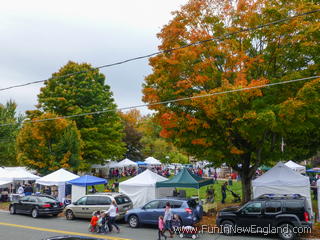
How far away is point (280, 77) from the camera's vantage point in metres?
17.0

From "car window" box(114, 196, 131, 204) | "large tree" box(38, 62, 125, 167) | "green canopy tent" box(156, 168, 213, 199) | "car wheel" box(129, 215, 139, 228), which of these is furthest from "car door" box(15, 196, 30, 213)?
"large tree" box(38, 62, 125, 167)

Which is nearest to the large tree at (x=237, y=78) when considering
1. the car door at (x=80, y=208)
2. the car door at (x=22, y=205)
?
the car door at (x=80, y=208)

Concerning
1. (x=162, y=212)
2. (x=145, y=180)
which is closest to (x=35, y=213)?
(x=145, y=180)

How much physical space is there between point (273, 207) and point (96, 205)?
981 centimetres

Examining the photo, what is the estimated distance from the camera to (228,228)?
14609 mm

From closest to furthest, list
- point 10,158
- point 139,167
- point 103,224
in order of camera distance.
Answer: point 103,224
point 10,158
point 139,167

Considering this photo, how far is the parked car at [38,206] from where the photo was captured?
2016 centimetres

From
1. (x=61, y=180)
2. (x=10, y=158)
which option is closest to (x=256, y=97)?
(x=61, y=180)

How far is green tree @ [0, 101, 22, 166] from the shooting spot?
42656 mm

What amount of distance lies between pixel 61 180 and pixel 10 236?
35.1 feet

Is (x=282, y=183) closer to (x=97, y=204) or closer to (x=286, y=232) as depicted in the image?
Answer: (x=286, y=232)

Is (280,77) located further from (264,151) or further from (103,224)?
(103,224)

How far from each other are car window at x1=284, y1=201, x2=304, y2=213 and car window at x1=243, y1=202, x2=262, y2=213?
1128 mm

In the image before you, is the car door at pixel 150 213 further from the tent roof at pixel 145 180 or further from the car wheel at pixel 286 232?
the car wheel at pixel 286 232
